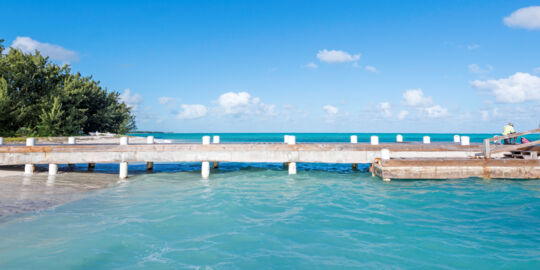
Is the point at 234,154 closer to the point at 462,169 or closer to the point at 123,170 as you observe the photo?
the point at 123,170

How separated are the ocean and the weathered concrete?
1.21 meters

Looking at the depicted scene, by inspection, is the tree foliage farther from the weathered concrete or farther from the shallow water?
the weathered concrete

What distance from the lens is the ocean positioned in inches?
281

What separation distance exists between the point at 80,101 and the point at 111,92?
18.8 meters

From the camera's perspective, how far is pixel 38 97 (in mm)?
40031

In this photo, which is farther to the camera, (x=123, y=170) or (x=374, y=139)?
(x=374, y=139)

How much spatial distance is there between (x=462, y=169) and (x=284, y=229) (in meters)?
12.8

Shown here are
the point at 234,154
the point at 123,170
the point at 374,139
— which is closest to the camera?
the point at 234,154

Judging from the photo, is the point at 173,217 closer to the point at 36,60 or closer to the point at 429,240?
the point at 429,240

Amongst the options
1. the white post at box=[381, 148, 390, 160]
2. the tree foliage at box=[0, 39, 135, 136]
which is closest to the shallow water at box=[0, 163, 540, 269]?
the white post at box=[381, 148, 390, 160]

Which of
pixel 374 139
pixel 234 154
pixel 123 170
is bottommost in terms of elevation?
pixel 123 170

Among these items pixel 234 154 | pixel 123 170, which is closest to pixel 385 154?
pixel 234 154

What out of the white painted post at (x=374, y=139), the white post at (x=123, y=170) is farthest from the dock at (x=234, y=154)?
the white painted post at (x=374, y=139)

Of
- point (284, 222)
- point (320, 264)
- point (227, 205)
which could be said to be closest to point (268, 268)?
point (320, 264)
